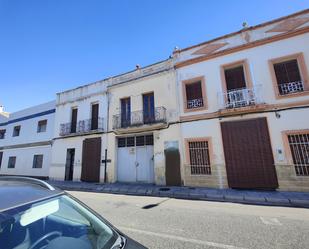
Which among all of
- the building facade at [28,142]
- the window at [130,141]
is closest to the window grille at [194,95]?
the window at [130,141]

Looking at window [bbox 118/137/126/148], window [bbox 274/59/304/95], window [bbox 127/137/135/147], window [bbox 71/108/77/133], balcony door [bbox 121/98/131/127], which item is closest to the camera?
window [bbox 274/59/304/95]

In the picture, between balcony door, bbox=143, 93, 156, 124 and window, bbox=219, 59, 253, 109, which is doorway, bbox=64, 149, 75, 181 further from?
window, bbox=219, 59, 253, 109

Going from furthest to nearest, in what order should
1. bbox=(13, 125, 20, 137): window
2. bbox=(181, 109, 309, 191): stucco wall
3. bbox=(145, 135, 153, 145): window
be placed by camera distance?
bbox=(13, 125, 20, 137): window → bbox=(145, 135, 153, 145): window → bbox=(181, 109, 309, 191): stucco wall

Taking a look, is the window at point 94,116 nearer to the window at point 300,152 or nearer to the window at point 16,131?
the window at point 16,131

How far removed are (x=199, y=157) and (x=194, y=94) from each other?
383cm

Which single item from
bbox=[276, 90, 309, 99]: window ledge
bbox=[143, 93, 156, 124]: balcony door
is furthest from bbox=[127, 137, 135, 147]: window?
bbox=[276, 90, 309, 99]: window ledge

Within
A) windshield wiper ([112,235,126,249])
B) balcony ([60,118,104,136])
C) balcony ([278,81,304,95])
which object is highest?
balcony ([278,81,304,95])

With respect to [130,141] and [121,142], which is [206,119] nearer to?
[130,141]

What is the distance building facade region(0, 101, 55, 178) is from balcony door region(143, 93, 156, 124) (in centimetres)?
953

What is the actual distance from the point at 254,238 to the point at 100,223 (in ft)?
10.5

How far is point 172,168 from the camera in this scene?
31.8ft

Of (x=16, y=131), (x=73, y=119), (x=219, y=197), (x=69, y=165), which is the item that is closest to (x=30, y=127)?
(x=16, y=131)

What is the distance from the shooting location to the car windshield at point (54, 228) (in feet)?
3.95

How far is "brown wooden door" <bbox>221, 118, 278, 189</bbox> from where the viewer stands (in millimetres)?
7793
